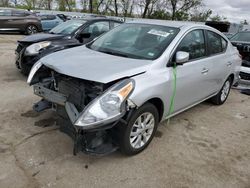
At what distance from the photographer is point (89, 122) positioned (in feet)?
8.36

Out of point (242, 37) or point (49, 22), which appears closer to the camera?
point (242, 37)

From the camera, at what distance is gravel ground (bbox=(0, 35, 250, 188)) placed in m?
2.77

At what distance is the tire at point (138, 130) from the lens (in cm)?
291

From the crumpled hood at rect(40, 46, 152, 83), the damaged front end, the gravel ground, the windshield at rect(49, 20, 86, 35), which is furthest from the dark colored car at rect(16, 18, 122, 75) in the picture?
the damaged front end

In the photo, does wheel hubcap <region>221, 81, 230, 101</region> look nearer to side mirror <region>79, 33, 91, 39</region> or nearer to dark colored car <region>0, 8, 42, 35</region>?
side mirror <region>79, 33, 91, 39</region>

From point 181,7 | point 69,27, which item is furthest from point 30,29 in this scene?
point 181,7

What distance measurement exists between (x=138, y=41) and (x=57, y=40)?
3011 millimetres

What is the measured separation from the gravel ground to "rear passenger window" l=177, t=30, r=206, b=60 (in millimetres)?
1169

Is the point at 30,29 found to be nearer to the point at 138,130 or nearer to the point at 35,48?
the point at 35,48

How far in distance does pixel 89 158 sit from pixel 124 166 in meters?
0.44

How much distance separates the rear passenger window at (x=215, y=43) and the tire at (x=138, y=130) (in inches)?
72.1

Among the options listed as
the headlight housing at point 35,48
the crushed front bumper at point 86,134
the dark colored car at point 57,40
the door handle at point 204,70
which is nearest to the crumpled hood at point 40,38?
the dark colored car at point 57,40

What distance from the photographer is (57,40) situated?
20.0 ft

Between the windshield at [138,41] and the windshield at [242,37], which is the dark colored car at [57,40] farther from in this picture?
the windshield at [242,37]
